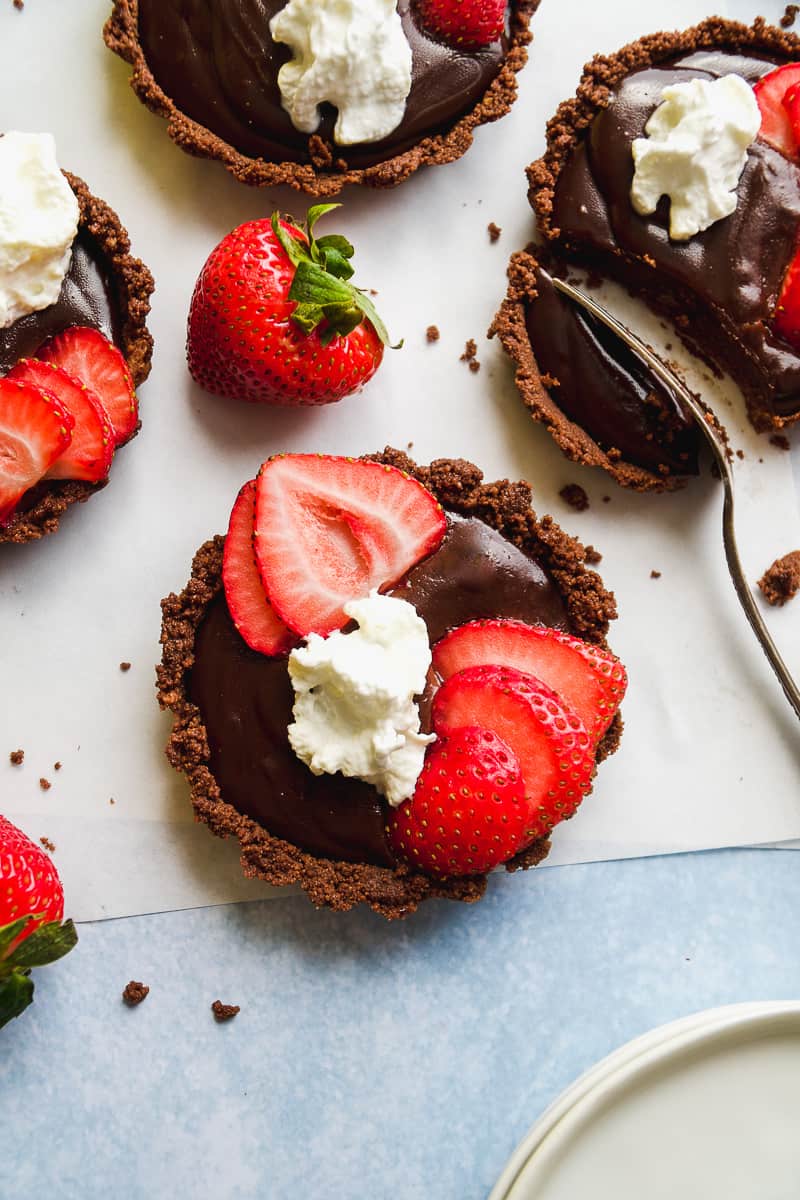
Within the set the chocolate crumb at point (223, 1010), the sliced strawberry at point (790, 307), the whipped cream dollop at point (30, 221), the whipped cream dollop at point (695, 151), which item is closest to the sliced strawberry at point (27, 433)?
the whipped cream dollop at point (30, 221)

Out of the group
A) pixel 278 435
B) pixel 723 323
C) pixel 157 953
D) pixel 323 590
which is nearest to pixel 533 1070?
pixel 157 953

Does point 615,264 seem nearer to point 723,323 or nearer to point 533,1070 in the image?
point 723,323

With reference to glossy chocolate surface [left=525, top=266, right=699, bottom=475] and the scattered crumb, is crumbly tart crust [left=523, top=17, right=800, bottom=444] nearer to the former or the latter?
glossy chocolate surface [left=525, top=266, right=699, bottom=475]

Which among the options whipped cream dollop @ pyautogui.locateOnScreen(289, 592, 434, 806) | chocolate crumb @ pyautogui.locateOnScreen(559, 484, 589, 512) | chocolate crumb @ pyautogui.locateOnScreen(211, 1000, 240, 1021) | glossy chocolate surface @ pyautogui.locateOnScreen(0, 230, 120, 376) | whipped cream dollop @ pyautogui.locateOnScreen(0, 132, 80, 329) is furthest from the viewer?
chocolate crumb @ pyautogui.locateOnScreen(559, 484, 589, 512)

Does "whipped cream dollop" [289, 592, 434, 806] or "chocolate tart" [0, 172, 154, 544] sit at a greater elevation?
"chocolate tart" [0, 172, 154, 544]

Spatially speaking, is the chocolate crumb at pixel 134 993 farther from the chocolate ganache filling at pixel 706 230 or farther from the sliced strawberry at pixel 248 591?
the chocolate ganache filling at pixel 706 230

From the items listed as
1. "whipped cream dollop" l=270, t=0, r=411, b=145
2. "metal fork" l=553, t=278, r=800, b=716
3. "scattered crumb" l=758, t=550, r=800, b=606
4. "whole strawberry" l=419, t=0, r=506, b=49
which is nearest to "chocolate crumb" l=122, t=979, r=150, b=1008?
"metal fork" l=553, t=278, r=800, b=716
